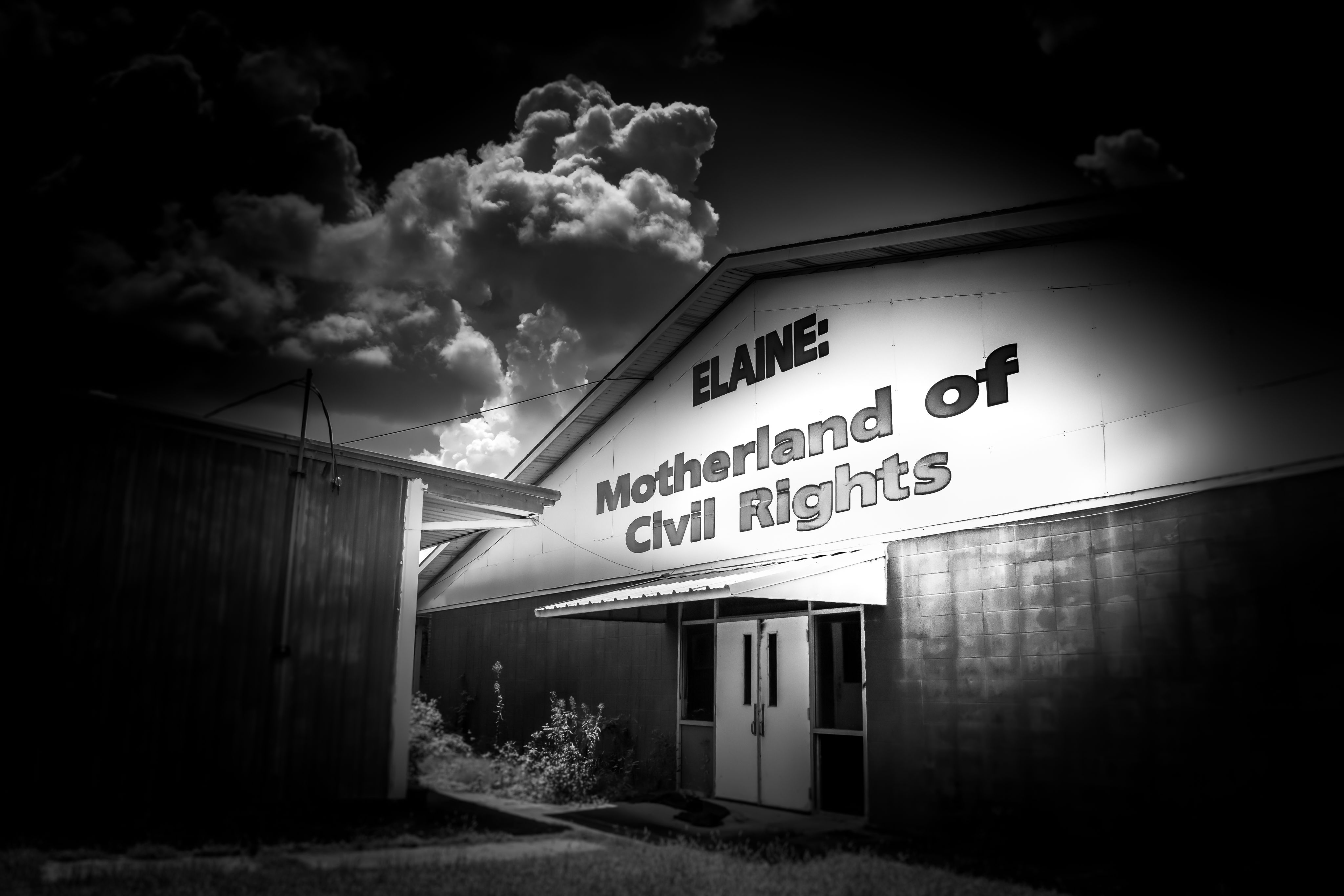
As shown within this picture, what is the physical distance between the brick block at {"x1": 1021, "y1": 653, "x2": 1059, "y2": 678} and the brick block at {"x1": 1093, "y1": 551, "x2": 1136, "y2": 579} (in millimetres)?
895

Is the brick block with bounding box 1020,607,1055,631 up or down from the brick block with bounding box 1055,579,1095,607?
down

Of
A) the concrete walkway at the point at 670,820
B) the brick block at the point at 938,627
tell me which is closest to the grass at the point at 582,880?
the concrete walkway at the point at 670,820

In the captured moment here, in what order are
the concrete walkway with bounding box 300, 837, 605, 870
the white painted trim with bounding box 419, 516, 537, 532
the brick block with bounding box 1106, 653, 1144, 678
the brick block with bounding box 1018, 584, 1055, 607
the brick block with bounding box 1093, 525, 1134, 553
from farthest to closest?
the white painted trim with bounding box 419, 516, 537, 532
the brick block with bounding box 1018, 584, 1055, 607
the brick block with bounding box 1093, 525, 1134, 553
the brick block with bounding box 1106, 653, 1144, 678
the concrete walkway with bounding box 300, 837, 605, 870

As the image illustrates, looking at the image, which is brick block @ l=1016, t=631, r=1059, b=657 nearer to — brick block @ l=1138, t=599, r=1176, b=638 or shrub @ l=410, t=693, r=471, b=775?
brick block @ l=1138, t=599, r=1176, b=638

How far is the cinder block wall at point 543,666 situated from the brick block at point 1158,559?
6.90 m

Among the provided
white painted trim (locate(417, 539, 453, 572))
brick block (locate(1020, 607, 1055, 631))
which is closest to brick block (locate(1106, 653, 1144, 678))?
brick block (locate(1020, 607, 1055, 631))

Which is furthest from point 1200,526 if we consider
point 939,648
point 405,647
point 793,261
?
point 405,647

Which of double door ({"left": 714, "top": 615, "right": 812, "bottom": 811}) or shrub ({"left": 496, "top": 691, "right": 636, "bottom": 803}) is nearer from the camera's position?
double door ({"left": 714, "top": 615, "right": 812, "bottom": 811})

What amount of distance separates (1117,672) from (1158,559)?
106 cm

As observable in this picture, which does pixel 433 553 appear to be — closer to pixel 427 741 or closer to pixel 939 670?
pixel 427 741

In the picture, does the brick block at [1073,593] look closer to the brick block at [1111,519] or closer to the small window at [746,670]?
the brick block at [1111,519]

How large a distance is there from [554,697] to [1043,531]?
9115mm

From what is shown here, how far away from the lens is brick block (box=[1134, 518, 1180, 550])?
8.26 meters

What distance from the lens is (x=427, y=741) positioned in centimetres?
1197
